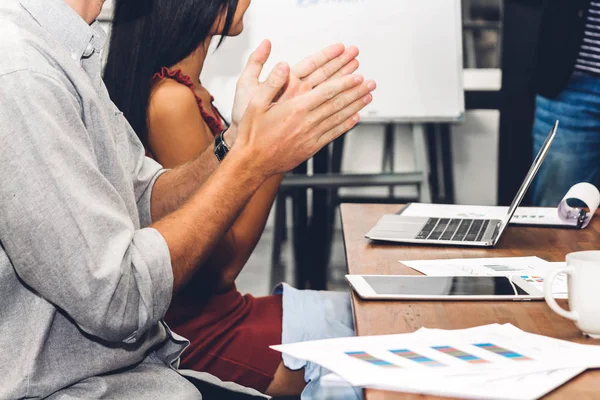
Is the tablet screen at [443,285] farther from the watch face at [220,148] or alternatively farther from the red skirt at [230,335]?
the watch face at [220,148]

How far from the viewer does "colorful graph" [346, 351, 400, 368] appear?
79cm

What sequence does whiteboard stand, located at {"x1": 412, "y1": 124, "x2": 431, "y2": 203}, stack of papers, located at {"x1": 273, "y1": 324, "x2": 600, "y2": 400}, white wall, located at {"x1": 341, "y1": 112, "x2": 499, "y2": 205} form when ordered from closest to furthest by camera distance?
1. stack of papers, located at {"x1": 273, "y1": 324, "x2": 600, "y2": 400}
2. whiteboard stand, located at {"x1": 412, "y1": 124, "x2": 431, "y2": 203}
3. white wall, located at {"x1": 341, "y1": 112, "x2": 499, "y2": 205}

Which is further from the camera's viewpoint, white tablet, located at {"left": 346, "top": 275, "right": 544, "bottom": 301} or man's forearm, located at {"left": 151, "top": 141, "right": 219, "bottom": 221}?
man's forearm, located at {"left": 151, "top": 141, "right": 219, "bottom": 221}

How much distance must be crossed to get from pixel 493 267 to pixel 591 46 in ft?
4.74

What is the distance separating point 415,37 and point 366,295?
1937 millimetres

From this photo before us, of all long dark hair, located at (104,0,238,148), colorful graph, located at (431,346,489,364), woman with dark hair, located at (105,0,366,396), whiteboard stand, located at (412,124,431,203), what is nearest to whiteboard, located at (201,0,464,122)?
whiteboard stand, located at (412,124,431,203)

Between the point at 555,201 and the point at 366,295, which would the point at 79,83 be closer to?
the point at 366,295

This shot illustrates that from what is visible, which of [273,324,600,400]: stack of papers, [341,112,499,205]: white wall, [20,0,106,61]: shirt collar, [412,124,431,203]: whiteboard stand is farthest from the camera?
[341,112,499,205]: white wall

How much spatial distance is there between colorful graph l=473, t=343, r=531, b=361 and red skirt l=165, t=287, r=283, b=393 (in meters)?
0.51

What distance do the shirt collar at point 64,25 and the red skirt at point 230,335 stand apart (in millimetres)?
506

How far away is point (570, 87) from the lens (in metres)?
→ 2.48

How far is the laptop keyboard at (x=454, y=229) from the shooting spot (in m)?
1.42

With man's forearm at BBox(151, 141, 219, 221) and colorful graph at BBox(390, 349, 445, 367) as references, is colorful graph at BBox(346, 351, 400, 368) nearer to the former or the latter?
colorful graph at BBox(390, 349, 445, 367)

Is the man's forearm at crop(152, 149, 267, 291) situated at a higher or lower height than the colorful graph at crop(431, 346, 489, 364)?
higher
